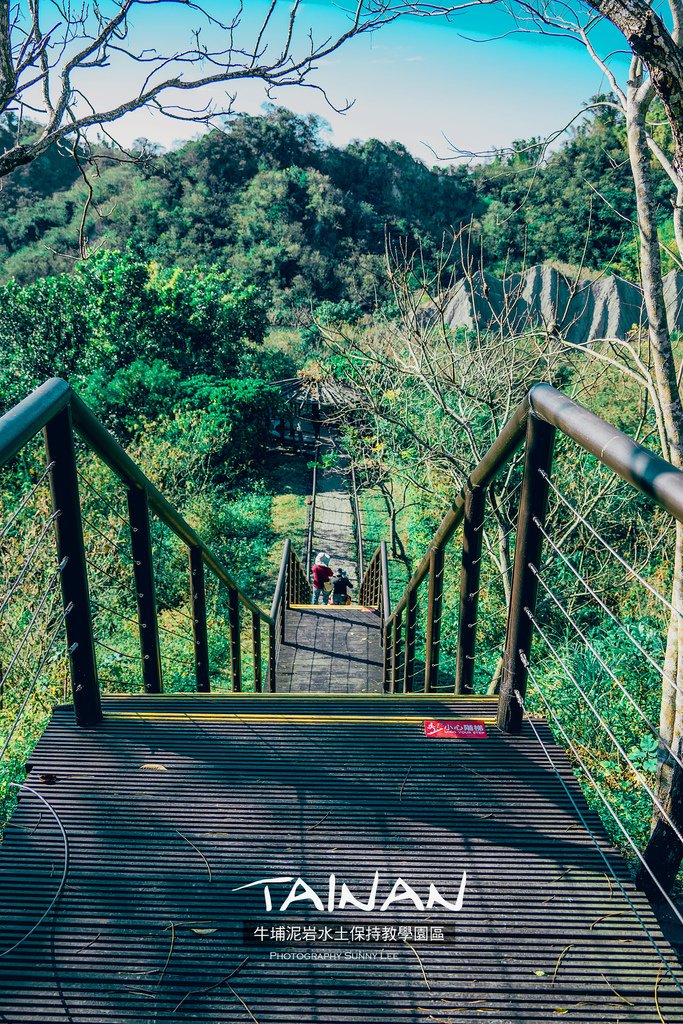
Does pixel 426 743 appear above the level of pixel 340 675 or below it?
above

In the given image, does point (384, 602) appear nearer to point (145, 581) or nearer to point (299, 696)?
A: point (299, 696)

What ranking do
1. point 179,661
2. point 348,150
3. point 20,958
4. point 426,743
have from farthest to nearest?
point 348,150
point 179,661
point 426,743
point 20,958

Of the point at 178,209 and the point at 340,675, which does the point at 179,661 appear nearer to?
the point at 340,675

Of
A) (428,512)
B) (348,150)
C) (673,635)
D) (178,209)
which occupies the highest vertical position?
(348,150)

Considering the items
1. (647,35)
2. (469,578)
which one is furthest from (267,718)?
(647,35)

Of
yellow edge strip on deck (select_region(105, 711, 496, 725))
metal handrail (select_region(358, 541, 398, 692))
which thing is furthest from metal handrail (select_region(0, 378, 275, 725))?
metal handrail (select_region(358, 541, 398, 692))

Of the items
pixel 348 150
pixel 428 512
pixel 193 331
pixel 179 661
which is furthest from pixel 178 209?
pixel 179 661

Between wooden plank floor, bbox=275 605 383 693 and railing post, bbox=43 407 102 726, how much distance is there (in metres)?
4.68

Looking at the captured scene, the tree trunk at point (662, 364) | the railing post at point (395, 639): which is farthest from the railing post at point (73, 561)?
the railing post at point (395, 639)

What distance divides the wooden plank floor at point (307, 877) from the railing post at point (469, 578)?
36 centimetres

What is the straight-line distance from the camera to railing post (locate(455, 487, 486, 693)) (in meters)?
2.78

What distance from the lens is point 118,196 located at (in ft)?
114

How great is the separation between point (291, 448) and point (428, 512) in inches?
404

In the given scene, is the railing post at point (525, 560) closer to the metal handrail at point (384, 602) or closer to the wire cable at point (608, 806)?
the wire cable at point (608, 806)
